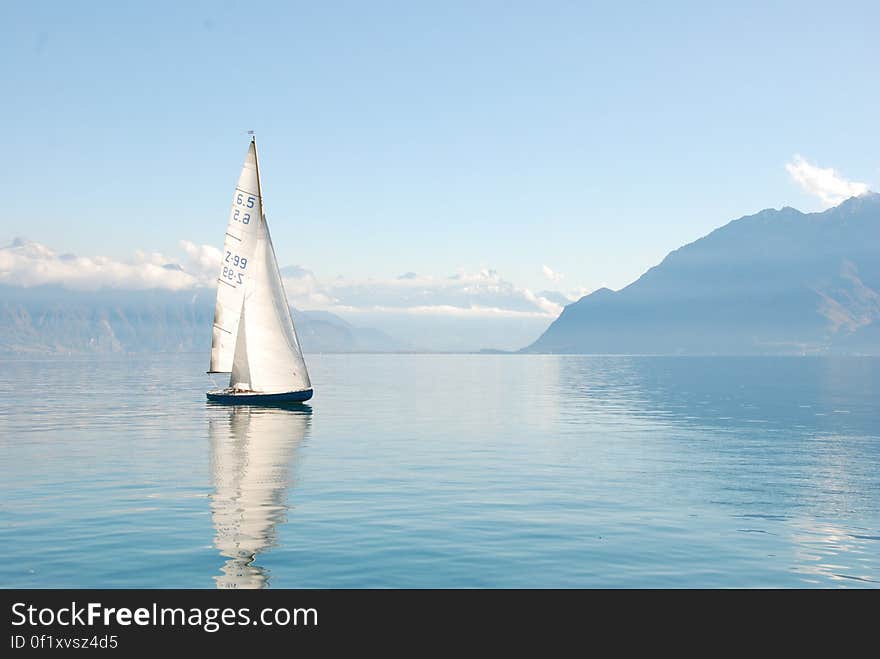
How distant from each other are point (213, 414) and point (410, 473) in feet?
137

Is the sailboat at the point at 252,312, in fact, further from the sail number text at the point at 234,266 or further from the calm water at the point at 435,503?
the calm water at the point at 435,503

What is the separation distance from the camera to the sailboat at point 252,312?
8031 cm

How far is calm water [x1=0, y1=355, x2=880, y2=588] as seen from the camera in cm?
2483

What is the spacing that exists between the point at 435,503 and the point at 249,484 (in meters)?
9.92

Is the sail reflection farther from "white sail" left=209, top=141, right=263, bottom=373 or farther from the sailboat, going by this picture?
"white sail" left=209, top=141, right=263, bottom=373

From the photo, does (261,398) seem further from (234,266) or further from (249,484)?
(249,484)

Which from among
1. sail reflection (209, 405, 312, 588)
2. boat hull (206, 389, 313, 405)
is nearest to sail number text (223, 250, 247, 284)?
boat hull (206, 389, 313, 405)

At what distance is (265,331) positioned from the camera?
8119cm

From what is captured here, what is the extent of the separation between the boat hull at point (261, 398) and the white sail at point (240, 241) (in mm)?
5789

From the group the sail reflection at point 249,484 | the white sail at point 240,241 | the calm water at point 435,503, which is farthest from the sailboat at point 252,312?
the calm water at point 435,503

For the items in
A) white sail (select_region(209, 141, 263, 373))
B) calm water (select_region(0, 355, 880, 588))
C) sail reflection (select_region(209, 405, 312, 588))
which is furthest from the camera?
white sail (select_region(209, 141, 263, 373))

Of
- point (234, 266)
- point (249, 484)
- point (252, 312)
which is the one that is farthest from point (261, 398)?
point (249, 484)

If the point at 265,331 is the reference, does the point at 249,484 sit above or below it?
below
